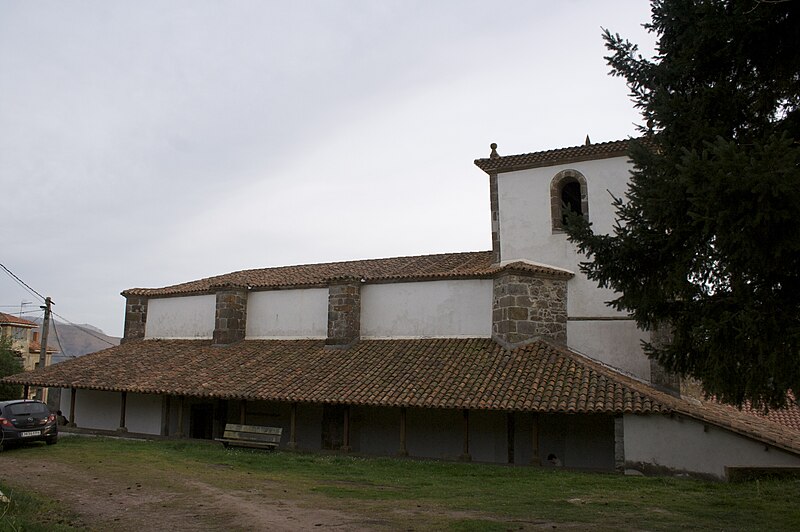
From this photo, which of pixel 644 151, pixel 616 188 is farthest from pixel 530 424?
pixel 644 151

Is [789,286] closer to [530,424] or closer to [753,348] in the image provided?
[753,348]

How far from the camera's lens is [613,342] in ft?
55.3

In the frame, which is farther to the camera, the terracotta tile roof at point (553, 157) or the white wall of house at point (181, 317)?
the white wall of house at point (181, 317)

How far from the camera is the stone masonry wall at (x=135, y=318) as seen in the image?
23.8 metres

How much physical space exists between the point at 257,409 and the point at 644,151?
14.4 meters

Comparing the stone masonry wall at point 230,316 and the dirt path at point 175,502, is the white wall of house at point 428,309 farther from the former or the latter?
the dirt path at point 175,502

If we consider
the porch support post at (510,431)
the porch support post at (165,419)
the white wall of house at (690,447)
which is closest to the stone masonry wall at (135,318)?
the porch support post at (165,419)

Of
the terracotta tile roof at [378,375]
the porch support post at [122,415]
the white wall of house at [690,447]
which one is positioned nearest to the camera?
the white wall of house at [690,447]

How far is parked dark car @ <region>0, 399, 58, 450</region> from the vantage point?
15.4 m

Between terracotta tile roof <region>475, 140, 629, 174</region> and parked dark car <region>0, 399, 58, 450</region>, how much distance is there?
527 inches

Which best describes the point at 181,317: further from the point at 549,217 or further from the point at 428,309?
the point at 549,217

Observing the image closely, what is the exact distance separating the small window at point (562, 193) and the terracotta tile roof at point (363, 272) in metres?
1.53

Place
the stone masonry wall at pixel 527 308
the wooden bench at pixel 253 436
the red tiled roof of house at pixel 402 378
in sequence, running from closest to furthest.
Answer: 1. the red tiled roof of house at pixel 402 378
2. the wooden bench at pixel 253 436
3. the stone masonry wall at pixel 527 308

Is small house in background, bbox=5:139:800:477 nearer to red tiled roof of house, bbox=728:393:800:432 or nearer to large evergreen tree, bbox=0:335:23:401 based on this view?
red tiled roof of house, bbox=728:393:800:432
